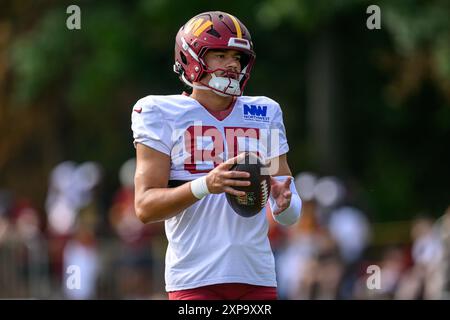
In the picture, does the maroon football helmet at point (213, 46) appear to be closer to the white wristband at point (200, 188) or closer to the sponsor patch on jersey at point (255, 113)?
the sponsor patch on jersey at point (255, 113)

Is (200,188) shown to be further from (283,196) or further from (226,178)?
(283,196)

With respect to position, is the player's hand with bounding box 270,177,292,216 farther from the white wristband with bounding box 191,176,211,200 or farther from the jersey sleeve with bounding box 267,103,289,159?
the white wristband with bounding box 191,176,211,200

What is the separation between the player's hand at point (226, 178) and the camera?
5500 millimetres

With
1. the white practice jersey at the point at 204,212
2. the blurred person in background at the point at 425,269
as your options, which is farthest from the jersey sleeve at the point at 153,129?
the blurred person in background at the point at 425,269

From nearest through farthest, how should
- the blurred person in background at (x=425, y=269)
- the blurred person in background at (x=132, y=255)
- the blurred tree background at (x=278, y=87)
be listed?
the blurred person in background at (x=425, y=269) < the blurred person in background at (x=132, y=255) < the blurred tree background at (x=278, y=87)

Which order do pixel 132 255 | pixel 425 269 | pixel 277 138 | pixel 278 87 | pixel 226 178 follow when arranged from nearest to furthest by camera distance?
pixel 226 178 < pixel 277 138 < pixel 425 269 < pixel 132 255 < pixel 278 87

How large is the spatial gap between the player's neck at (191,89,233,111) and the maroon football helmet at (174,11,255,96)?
0.05 meters

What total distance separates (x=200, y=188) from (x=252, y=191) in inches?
9.8

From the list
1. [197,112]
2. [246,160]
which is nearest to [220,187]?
[246,160]

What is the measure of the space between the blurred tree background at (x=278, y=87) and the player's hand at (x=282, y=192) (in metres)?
14.4

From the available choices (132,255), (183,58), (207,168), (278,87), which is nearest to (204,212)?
(207,168)

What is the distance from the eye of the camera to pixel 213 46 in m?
5.94

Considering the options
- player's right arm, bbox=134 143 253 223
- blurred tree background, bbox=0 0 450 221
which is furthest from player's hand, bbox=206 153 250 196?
blurred tree background, bbox=0 0 450 221
